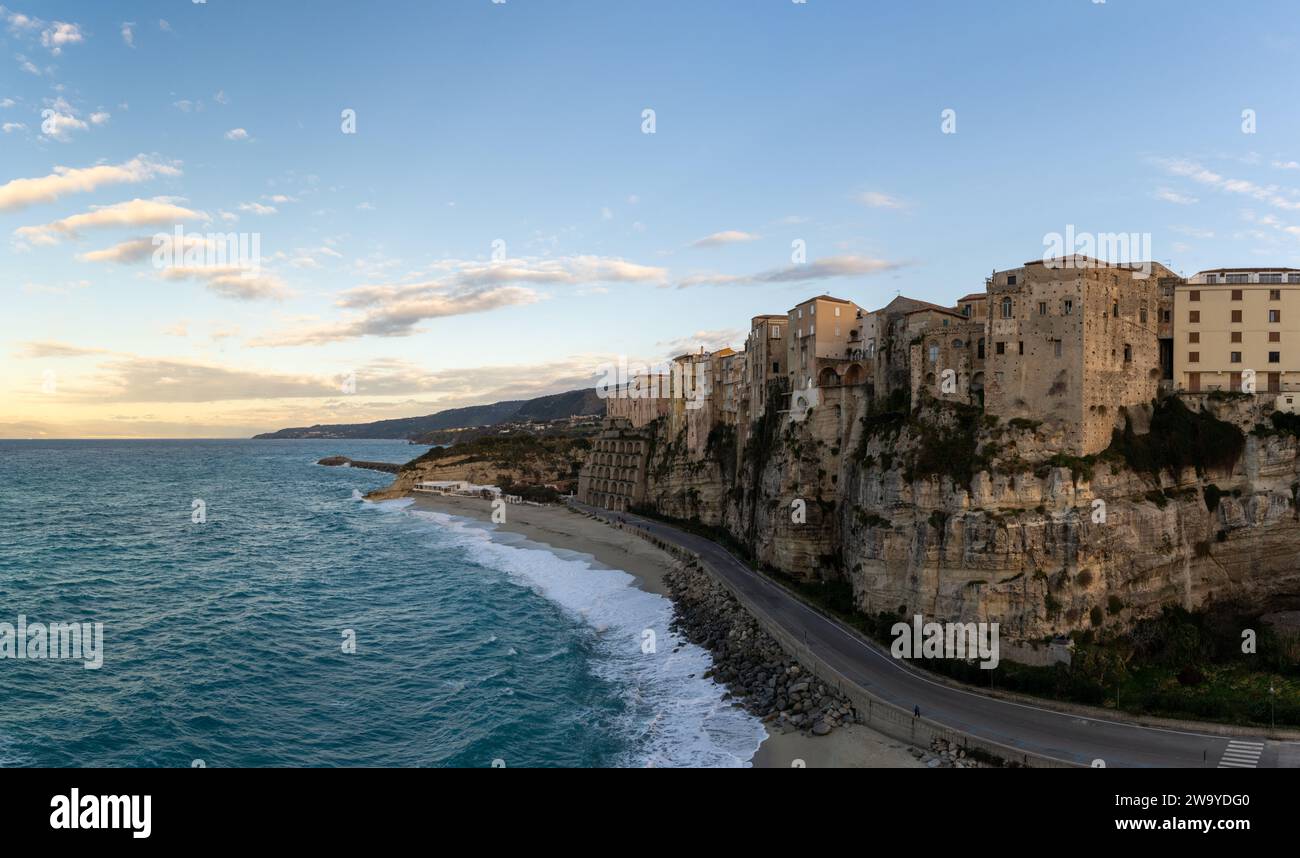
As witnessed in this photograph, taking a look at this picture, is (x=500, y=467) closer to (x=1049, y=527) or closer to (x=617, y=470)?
(x=617, y=470)

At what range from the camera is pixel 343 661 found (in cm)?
4150

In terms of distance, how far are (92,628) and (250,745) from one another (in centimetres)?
2181

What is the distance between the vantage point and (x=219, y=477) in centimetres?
16662

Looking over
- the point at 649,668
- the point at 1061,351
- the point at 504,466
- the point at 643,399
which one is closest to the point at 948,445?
the point at 1061,351

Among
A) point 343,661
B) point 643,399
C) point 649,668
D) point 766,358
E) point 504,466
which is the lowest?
point 649,668

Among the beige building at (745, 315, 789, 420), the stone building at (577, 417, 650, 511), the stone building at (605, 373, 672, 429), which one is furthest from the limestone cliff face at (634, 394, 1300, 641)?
the stone building at (605, 373, 672, 429)

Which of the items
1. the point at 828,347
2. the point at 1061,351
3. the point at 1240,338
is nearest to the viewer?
the point at 1061,351

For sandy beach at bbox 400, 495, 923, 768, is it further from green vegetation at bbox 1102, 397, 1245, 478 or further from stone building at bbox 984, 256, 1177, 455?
green vegetation at bbox 1102, 397, 1245, 478

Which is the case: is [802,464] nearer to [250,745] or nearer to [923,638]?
[923,638]

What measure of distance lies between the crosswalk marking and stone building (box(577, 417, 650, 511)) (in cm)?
7077

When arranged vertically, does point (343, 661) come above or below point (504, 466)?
below

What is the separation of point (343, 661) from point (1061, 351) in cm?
4250

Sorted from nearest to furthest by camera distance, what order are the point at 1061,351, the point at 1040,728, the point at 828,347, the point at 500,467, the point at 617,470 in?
the point at 1040,728
the point at 1061,351
the point at 828,347
the point at 617,470
the point at 500,467

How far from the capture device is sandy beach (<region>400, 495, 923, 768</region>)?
1120 inches
